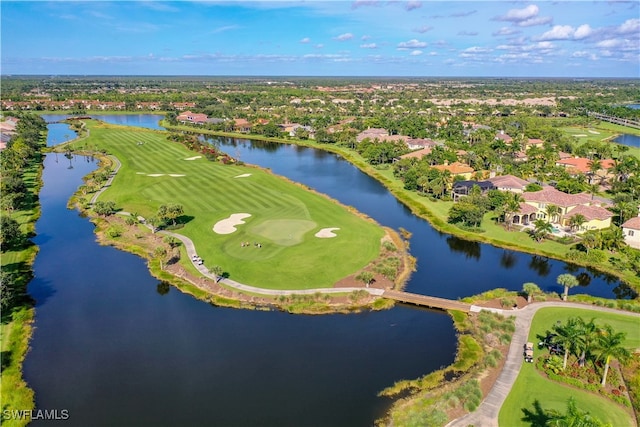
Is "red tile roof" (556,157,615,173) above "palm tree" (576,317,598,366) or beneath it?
above

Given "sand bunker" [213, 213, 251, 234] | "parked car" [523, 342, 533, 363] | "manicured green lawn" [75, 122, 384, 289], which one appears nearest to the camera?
"parked car" [523, 342, 533, 363]

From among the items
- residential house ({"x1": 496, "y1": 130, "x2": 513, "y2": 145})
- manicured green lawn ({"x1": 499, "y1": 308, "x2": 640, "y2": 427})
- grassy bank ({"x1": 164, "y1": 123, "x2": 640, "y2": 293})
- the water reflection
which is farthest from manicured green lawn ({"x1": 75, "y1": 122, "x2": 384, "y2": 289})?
residential house ({"x1": 496, "y1": 130, "x2": 513, "y2": 145})

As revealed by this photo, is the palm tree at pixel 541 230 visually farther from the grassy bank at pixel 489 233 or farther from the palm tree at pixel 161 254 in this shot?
the palm tree at pixel 161 254

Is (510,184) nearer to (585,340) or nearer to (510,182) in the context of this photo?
(510,182)

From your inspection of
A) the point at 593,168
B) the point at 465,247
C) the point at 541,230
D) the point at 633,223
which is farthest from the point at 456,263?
the point at 593,168

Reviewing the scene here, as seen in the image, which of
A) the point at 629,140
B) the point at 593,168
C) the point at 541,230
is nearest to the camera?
the point at 541,230

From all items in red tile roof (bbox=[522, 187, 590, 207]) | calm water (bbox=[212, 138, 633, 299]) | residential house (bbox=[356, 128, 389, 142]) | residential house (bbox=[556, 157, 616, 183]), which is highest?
residential house (bbox=[356, 128, 389, 142])

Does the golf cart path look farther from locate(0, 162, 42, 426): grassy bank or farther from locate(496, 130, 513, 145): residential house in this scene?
locate(496, 130, 513, 145): residential house

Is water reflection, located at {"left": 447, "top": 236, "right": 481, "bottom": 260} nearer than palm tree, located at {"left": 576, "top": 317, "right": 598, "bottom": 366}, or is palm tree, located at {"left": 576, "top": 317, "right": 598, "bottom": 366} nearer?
palm tree, located at {"left": 576, "top": 317, "right": 598, "bottom": 366}
